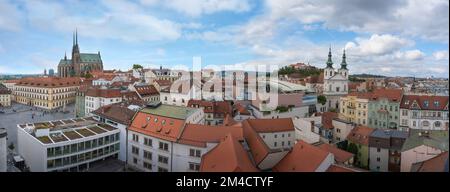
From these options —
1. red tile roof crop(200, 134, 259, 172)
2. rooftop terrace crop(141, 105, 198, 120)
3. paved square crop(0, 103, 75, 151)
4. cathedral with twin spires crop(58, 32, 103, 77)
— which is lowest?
paved square crop(0, 103, 75, 151)

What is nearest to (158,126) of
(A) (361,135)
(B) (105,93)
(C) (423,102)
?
(A) (361,135)

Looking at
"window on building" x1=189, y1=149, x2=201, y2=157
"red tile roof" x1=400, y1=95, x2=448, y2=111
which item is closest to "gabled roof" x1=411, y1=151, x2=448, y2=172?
"window on building" x1=189, y1=149, x2=201, y2=157

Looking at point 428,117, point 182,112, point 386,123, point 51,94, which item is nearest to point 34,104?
point 51,94

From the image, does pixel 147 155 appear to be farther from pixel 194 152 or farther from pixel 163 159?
pixel 194 152

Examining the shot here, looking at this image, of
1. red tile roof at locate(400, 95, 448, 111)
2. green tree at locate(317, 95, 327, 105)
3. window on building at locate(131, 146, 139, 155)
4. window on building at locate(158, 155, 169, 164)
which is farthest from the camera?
green tree at locate(317, 95, 327, 105)

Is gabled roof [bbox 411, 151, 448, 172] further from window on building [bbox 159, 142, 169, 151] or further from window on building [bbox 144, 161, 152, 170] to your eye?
window on building [bbox 144, 161, 152, 170]

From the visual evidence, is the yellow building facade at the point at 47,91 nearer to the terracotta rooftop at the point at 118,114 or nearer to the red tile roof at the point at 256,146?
the terracotta rooftop at the point at 118,114
